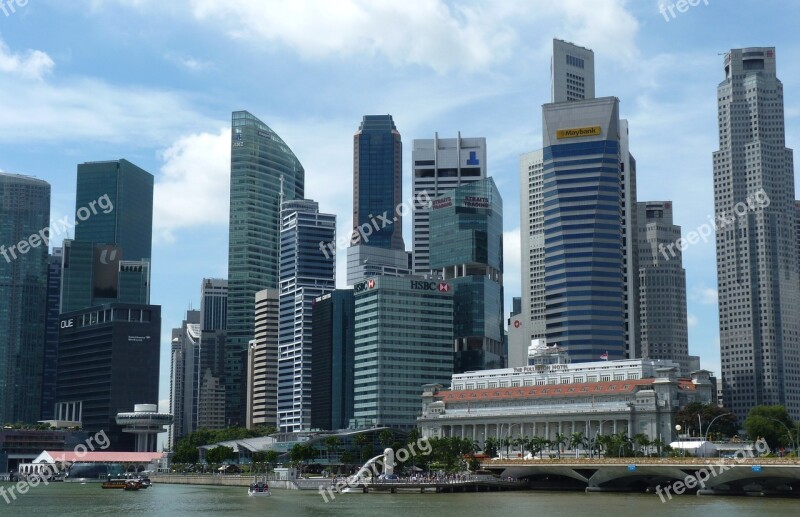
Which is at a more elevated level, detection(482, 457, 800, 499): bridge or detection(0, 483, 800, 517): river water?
detection(482, 457, 800, 499): bridge

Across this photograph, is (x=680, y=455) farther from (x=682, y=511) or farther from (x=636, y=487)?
(x=682, y=511)

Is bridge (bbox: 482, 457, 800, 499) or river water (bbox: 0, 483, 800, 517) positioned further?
bridge (bbox: 482, 457, 800, 499)

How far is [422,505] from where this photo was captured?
15925cm

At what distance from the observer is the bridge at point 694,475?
539ft

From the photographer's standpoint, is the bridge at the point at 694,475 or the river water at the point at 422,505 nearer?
the river water at the point at 422,505

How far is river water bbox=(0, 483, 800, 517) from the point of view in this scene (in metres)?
141

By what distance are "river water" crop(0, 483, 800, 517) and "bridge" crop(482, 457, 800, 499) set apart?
13.8 ft

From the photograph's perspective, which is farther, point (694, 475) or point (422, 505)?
point (694, 475)

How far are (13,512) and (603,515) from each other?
82.8 meters

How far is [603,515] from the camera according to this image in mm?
133250

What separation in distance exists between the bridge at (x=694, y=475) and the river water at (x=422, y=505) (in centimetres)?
421

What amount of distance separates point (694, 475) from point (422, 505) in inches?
1842

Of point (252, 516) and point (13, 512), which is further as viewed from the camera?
point (13, 512)

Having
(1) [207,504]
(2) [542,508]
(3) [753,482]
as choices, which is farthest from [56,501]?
(3) [753,482]
